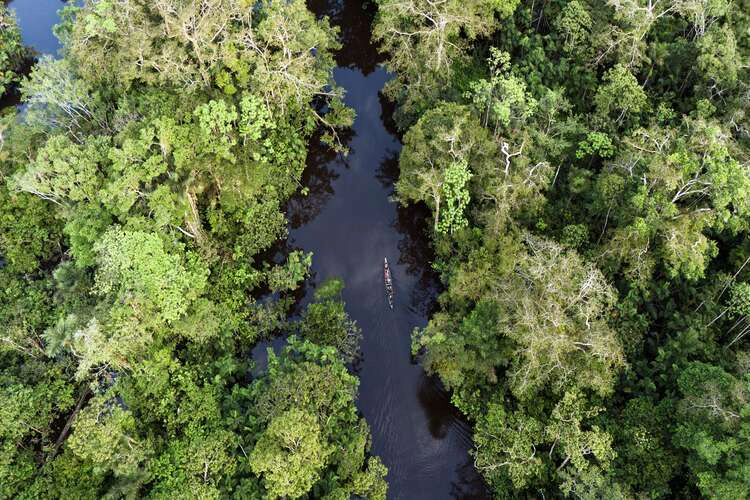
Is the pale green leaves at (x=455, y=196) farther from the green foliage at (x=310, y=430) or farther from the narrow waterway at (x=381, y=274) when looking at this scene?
the green foliage at (x=310, y=430)

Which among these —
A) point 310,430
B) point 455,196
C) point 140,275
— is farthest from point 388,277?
point 140,275

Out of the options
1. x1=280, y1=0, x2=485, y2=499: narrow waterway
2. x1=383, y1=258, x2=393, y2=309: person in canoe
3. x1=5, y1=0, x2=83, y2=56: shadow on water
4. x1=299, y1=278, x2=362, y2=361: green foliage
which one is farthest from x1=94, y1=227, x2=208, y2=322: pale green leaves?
x1=5, y1=0, x2=83, y2=56: shadow on water

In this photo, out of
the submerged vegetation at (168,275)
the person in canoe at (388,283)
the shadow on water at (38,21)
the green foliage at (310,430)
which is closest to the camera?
the green foliage at (310,430)

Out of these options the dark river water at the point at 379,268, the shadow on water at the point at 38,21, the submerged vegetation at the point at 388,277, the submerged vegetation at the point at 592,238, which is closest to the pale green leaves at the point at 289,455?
the submerged vegetation at the point at 388,277

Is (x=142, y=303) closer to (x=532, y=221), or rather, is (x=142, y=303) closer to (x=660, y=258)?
(x=532, y=221)

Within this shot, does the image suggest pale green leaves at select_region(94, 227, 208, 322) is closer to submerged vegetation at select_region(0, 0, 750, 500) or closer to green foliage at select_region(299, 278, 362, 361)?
submerged vegetation at select_region(0, 0, 750, 500)

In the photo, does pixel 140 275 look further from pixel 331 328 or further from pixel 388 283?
pixel 388 283

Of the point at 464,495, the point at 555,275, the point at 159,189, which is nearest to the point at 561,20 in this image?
the point at 555,275
